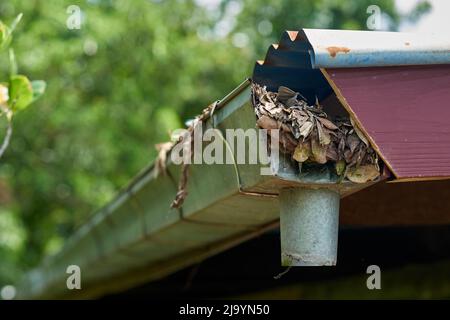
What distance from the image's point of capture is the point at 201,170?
2.76m

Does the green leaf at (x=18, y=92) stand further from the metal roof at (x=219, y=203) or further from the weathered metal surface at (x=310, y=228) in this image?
the weathered metal surface at (x=310, y=228)

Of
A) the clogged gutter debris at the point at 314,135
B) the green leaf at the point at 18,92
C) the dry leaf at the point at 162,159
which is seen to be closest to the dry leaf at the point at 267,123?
the clogged gutter debris at the point at 314,135

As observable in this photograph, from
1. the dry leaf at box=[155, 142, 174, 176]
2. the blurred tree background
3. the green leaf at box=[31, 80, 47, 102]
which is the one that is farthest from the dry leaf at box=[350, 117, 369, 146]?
the blurred tree background

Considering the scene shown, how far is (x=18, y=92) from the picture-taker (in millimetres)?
3074

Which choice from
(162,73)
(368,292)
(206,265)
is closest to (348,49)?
(368,292)

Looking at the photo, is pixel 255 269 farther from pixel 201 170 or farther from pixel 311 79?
pixel 311 79

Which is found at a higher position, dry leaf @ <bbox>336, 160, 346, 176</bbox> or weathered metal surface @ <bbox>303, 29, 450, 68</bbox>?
weathered metal surface @ <bbox>303, 29, 450, 68</bbox>

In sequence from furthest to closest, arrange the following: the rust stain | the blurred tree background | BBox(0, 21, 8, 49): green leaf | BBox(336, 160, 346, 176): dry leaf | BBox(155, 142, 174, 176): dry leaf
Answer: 1. the blurred tree background
2. BBox(155, 142, 174, 176): dry leaf
3. BBox(0, 21, 8, 49): green leaf
4. BBox(336, 160, 346, 176): dry leaf
5. the rust stain

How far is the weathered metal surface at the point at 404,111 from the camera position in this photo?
6.46 feet

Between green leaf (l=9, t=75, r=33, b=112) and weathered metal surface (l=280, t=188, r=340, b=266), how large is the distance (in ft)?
4.27

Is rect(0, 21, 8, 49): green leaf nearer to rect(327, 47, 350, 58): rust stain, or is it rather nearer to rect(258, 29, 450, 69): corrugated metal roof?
rect(258, 29, 450, 69): corrugated metal roof

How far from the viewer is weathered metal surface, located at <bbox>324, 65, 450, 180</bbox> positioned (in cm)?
197

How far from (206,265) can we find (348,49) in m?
3.90

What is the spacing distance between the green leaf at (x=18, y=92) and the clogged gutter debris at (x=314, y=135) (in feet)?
4.28
